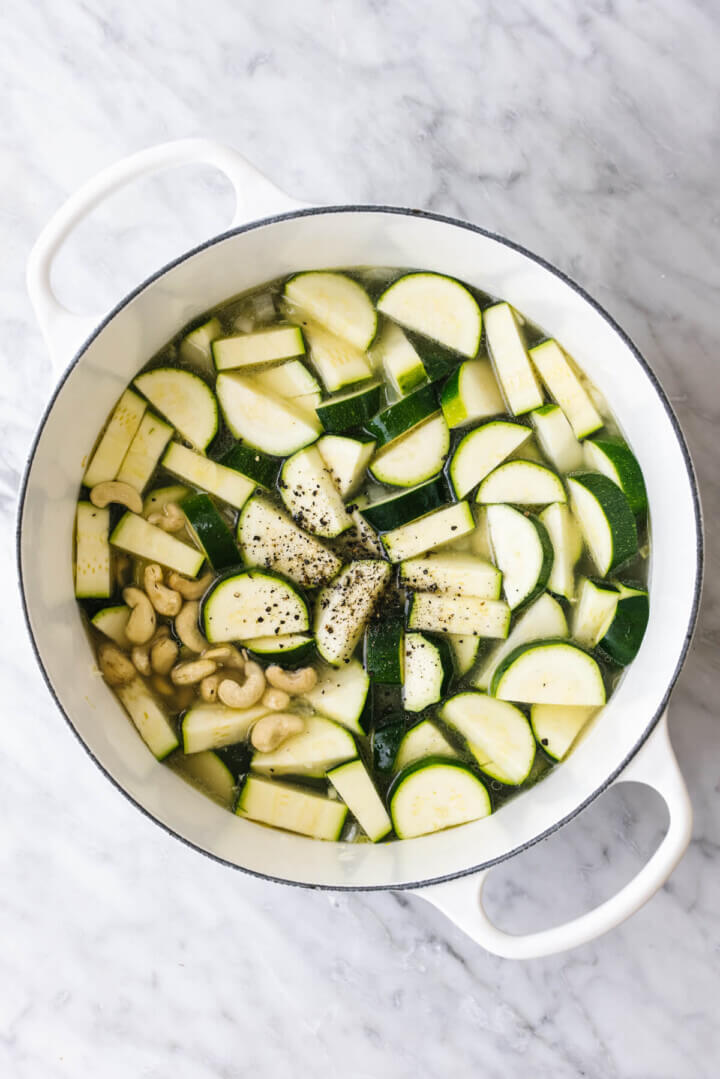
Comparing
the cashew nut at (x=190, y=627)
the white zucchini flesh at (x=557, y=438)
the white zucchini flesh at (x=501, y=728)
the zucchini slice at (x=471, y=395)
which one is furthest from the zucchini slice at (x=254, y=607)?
the white zucchini flesh at (x=557, y=438)

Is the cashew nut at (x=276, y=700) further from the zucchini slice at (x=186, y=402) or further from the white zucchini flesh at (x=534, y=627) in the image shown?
the zucchini slice at (x=186, y=402)

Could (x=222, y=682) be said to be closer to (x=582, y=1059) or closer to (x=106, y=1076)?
(x=106, y=1076)

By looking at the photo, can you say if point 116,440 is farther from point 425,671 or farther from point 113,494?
point 425,671

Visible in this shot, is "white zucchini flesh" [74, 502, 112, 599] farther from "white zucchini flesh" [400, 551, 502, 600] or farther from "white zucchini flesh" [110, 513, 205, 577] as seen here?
"white zucchini flesh" [400, 551, 502, 600]

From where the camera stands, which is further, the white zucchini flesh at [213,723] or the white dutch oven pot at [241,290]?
the white zucchini flesh at [213,723]

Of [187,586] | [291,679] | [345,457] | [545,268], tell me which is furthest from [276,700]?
[545,268]
